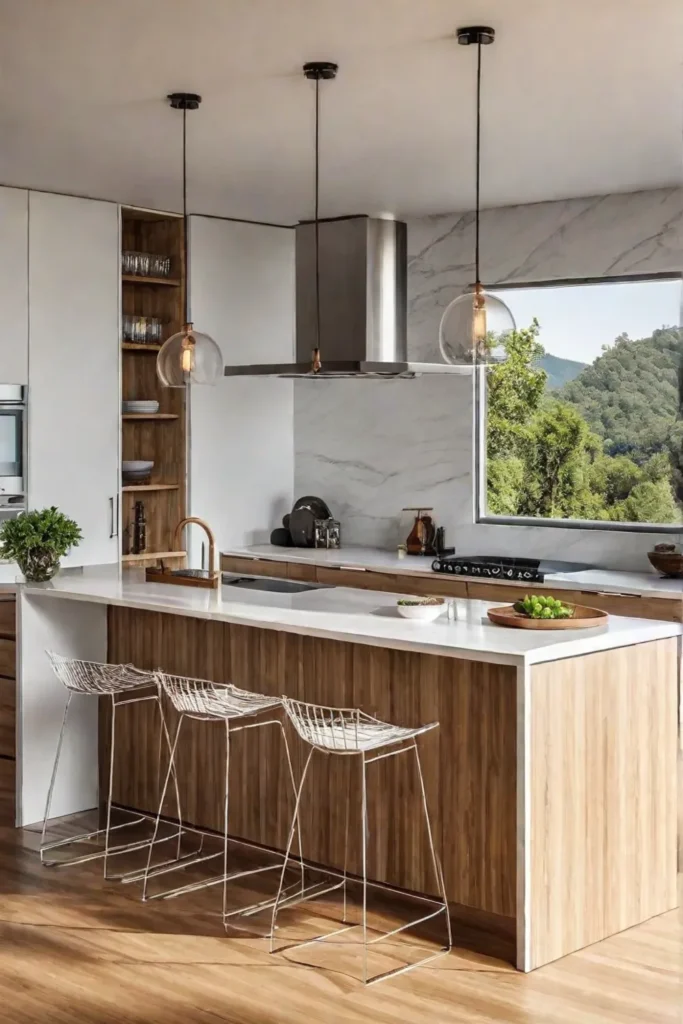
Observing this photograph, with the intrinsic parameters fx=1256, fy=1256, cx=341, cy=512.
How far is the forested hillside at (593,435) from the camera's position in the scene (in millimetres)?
6004

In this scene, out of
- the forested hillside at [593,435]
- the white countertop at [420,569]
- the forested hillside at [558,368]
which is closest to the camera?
the white countertop at [420,569]

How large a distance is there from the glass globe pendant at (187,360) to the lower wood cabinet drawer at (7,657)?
4.43 feet

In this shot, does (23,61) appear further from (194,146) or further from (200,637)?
(200,637)

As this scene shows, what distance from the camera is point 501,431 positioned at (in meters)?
6.66

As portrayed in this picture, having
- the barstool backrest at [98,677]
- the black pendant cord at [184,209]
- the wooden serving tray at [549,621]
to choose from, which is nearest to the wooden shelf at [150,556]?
the black pendant cord at [184,209]

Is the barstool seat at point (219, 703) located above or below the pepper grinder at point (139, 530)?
below

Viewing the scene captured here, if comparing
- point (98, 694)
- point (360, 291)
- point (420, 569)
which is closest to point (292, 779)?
point (98, 694)

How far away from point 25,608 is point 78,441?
4.87ft

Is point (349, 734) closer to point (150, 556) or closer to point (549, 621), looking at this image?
point (549, 621)

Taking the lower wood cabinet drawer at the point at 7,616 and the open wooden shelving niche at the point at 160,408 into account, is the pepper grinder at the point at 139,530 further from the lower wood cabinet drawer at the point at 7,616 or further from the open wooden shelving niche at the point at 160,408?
the lower wood cabinet drawer at the point at 7,616

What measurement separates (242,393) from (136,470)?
809mm

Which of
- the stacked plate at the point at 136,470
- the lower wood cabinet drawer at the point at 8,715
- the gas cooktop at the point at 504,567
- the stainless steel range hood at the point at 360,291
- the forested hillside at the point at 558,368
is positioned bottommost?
the lower wood cabinet drawer at the point at 8,715

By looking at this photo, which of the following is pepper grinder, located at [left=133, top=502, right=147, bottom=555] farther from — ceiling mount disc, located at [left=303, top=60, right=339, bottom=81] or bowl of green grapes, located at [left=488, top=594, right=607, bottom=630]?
ceiling mount disc, located at [left=303, top=60, right=339, bottom=81]

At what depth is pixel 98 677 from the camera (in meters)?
4.58
